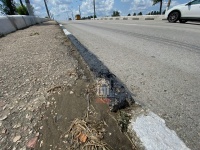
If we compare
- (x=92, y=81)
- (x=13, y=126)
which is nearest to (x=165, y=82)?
(x=92, y=81)

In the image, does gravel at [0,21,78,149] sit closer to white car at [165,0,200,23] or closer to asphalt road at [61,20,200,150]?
asphalt road at [61,20,200,150]

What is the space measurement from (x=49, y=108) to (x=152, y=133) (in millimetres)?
1034

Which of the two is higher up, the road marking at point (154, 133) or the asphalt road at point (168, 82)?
the road marking at point (154, 133)

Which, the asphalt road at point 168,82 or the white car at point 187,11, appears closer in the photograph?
the asphalt road at point 168,82

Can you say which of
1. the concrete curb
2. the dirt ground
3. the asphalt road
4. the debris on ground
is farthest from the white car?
the debris on ground

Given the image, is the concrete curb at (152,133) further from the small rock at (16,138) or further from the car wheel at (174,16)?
the car wheel at (174,16)

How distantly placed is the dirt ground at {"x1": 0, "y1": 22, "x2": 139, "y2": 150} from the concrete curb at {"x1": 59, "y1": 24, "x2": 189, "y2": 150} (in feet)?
0.28

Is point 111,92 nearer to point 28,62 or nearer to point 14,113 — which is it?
point 14,113

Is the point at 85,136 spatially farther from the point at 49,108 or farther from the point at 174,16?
the point at 174,16

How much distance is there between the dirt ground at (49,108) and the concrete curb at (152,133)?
3.3 inches

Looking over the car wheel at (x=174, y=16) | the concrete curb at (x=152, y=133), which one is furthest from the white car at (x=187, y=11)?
the concrete curb at (x=152, y=133)

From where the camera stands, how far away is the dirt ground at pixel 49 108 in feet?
3.32

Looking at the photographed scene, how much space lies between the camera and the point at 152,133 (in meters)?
0.99

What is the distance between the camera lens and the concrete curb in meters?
0.90
